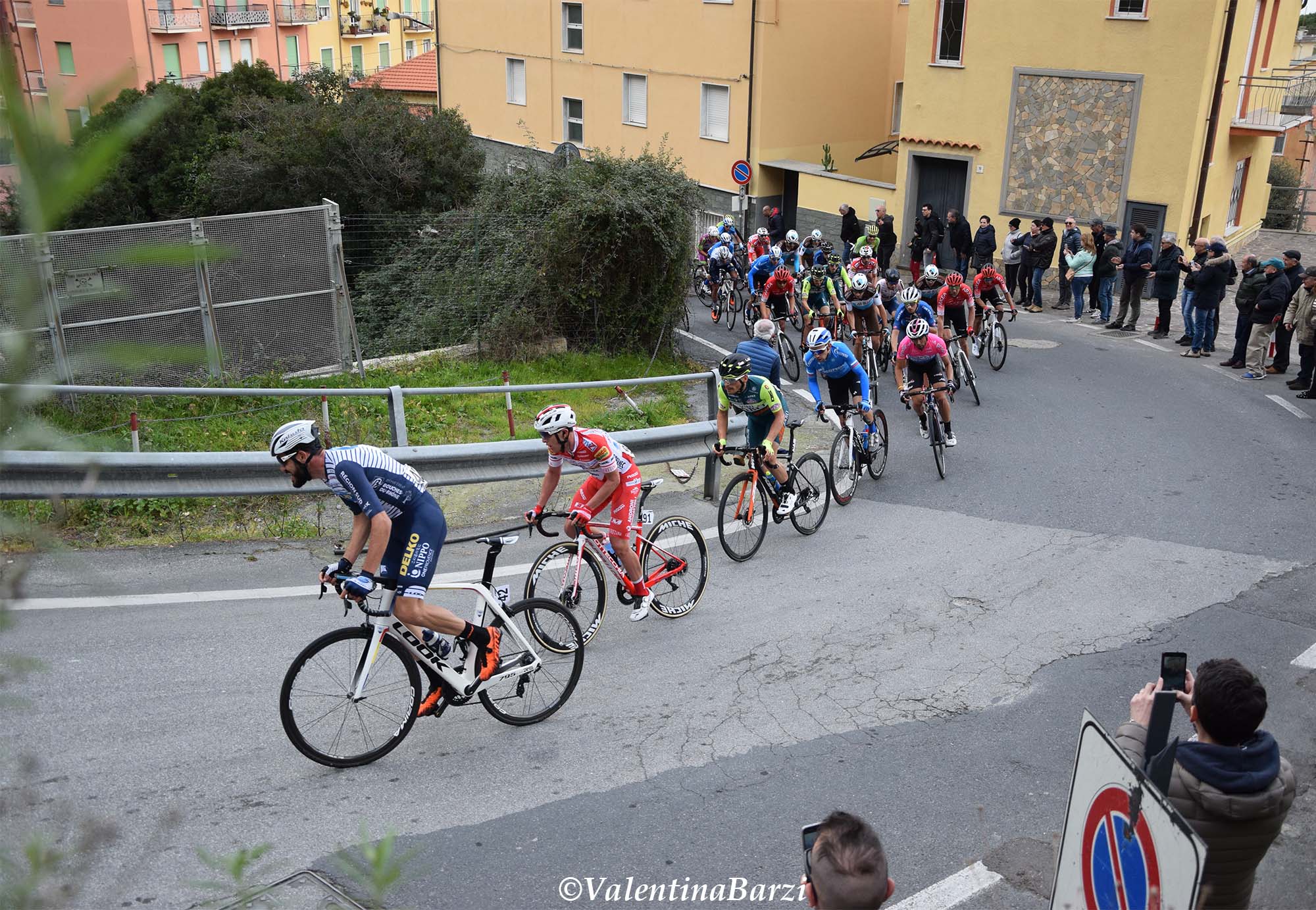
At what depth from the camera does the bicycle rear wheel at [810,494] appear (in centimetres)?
966

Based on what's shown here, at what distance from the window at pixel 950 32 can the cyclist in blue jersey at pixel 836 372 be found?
1802 cm

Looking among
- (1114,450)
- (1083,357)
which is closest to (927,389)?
(1114,450)

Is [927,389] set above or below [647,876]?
above

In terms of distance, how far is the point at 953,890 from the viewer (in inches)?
201

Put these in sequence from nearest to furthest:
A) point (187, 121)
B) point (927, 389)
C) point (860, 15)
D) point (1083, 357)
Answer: point (927, 389)
point (1083, 357)
point (187, 121)
point (860, 15)

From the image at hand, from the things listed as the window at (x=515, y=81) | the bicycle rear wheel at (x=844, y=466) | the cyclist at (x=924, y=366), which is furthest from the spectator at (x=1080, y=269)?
the window at (x=515, y=81)

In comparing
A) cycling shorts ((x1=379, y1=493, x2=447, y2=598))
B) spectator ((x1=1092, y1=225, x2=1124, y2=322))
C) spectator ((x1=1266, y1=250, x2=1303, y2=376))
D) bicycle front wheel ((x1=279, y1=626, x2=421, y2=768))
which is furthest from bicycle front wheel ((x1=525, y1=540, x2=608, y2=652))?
spectator ((x1=1092, y1=225, x2=1124, y2=322))

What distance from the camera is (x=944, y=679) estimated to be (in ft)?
23.4

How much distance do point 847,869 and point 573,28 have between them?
120 ft

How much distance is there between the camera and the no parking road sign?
2656 mm

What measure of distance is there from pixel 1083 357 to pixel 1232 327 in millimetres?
4353

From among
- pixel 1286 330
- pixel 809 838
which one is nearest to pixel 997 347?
pixel 1286 330

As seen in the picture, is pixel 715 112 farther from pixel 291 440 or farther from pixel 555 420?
pixel 291 440

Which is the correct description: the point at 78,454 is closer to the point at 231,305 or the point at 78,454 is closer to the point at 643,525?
the point at 643,525
